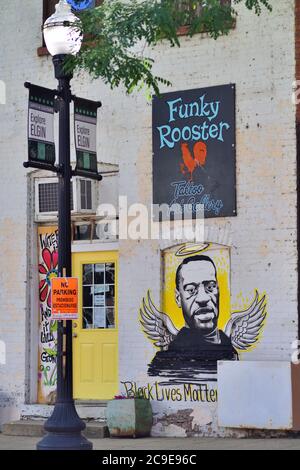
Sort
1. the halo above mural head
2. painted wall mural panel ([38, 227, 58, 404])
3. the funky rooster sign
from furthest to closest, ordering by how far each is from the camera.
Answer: painted wall mural panel ([38, 227, 58, 404]), the halo above mural head, the funky rooster sign

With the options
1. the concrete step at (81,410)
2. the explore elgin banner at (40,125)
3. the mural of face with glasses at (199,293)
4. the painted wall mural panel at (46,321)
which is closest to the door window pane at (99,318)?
the painted wall mural panel at (46,321)

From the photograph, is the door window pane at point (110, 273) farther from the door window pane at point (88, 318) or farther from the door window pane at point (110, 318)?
the door window pane at point (88, 318)

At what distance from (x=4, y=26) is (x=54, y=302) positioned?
6384 mm

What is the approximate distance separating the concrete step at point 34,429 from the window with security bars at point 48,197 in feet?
10.3

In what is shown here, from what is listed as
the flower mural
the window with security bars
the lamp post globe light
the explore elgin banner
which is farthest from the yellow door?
the lamp post globe light

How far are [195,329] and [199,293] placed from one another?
0.49 meters

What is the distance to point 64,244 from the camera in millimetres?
11289

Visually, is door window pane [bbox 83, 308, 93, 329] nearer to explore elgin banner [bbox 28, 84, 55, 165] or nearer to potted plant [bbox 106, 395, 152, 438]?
potted plant [bbox 106, 395, 152, 438]

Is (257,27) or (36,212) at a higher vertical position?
(257,27)

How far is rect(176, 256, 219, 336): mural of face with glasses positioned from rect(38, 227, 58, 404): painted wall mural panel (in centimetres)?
217

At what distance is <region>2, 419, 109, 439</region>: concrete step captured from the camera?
46.5 feet

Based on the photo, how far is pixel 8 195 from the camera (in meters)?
16.0
